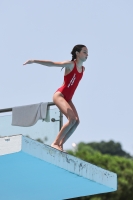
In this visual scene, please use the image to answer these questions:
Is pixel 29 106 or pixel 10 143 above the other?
pixel 29 106

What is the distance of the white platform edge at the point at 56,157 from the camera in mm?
10047

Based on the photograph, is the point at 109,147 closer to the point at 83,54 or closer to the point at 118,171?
the point at 118,171

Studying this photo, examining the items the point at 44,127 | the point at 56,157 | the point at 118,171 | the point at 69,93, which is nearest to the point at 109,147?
the point at 118,171

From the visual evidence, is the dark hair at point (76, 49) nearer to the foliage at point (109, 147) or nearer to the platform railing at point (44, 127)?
the platform railing at point (44, 127)

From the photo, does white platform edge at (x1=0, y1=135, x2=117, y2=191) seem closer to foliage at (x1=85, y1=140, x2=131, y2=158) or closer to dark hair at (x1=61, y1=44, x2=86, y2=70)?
dark hair at (x1=61, y1=44, x2=86, y2=70)

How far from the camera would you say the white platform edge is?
33.0 ft

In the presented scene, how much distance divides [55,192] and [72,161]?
4.82 ft

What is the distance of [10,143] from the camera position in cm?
1008

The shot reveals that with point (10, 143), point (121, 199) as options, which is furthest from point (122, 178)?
point (10, 143)

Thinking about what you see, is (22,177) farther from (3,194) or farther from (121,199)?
(121,199)

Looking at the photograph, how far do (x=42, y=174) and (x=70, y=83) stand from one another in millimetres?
1797

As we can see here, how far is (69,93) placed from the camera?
455 inches

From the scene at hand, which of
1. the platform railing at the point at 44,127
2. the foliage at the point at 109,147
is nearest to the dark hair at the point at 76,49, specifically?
the platform railing at the point at 44,127

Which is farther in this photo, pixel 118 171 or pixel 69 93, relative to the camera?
pixel 118 171
